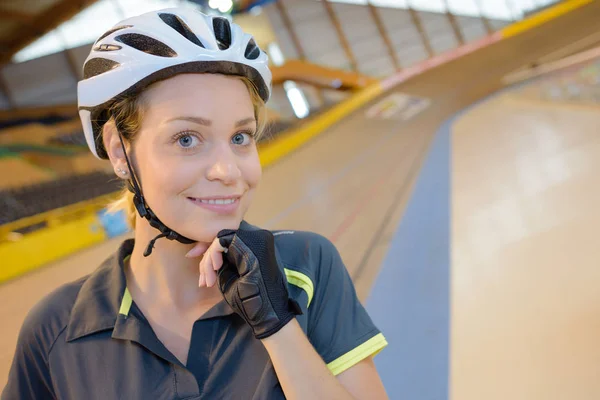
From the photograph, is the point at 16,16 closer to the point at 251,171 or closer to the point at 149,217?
the point at 149,217

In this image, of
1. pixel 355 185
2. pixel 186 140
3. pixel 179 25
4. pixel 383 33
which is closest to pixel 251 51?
pixel 179 25

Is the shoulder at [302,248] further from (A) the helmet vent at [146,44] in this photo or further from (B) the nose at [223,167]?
(A) the helmet vent at [146,44]

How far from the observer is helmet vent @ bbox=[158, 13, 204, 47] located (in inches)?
51.7

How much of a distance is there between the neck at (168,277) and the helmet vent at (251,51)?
54 centimetres

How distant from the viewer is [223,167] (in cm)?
120

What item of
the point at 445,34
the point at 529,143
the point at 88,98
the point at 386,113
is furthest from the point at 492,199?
the point at 445,34

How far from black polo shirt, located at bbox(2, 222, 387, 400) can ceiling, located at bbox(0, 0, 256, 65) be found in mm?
15353

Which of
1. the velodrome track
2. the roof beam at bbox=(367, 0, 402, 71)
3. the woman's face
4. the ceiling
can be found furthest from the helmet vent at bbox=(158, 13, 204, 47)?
the roof beam at bbox=(367, 0, 402, 71)

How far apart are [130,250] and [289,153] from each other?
6489 millimetres

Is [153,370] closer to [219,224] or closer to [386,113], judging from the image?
[219,224]

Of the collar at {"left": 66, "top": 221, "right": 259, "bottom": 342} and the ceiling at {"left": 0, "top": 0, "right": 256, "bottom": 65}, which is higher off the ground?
the ceiling at {"left": 0, "top": 0, "right": 256, "bottom": 65}

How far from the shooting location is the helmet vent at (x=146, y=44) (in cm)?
127

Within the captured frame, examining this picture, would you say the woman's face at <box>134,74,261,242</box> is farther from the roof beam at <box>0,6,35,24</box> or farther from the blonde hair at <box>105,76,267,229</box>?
the roof beam at <box>0,6,35,24</box>

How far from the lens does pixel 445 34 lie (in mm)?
20344
